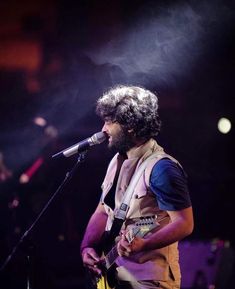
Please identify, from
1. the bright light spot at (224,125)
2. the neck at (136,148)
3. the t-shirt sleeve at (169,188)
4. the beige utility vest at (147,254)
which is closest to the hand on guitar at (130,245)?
the beige utility vest at (147,254)

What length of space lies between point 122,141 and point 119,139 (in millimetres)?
27

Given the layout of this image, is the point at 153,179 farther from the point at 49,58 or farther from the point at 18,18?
the point at 18,18

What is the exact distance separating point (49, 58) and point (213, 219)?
4277 millimetres

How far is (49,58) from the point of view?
8.66 metres

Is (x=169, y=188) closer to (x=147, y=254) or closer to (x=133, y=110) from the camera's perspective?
(x=147, y=254)

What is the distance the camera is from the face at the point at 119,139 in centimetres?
327

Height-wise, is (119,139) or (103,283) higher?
(119,139)

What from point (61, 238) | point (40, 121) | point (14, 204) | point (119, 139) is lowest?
point (119, 139)

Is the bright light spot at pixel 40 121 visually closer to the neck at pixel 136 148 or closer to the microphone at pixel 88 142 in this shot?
the microphone at pixel 88 142

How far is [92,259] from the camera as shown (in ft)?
10.6

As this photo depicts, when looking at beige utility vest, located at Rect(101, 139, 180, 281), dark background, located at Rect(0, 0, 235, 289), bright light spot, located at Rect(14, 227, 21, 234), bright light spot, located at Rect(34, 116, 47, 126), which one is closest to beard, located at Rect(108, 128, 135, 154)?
beige utility vest, located at Rect(101, 139, 180, 281)

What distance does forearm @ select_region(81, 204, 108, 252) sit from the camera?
3379 millimetres

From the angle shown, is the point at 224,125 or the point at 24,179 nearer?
the point at 24,179

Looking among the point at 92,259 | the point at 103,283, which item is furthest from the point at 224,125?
the point at 103,283
